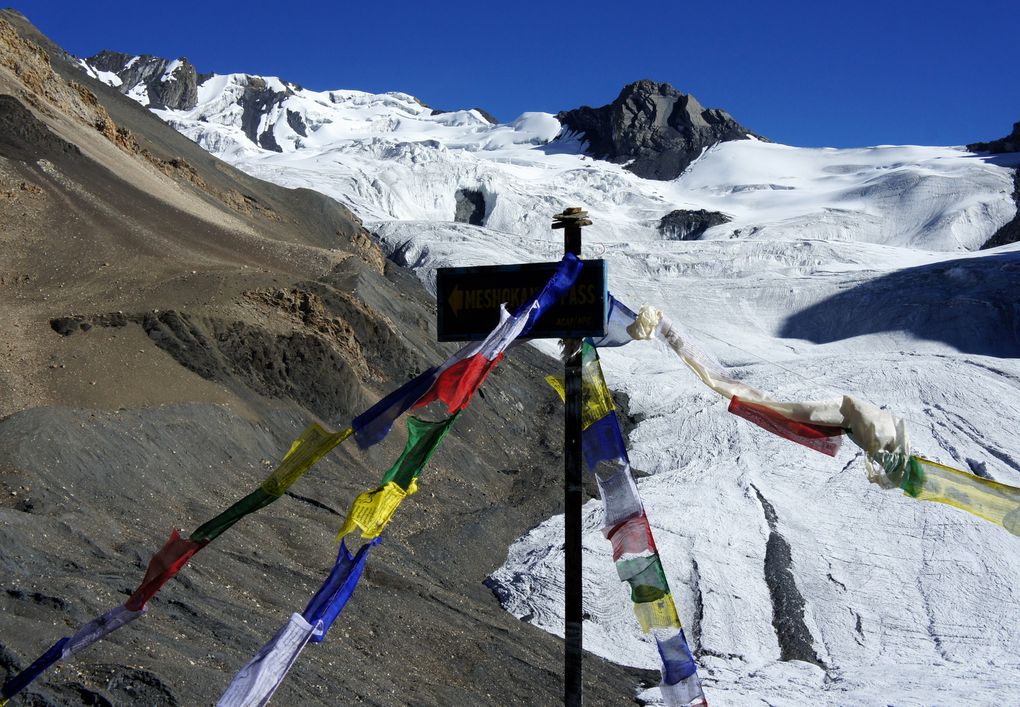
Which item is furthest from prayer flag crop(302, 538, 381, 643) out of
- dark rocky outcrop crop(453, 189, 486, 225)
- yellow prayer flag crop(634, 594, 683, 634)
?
dark rocky outcrop crop(453, 189, 486, 225)

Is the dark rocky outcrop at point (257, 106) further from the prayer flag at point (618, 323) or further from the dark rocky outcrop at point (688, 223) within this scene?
the prayer flag at point (618, 323)

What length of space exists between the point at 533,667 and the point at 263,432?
21.7 ft

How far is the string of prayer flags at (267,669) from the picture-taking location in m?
4.34

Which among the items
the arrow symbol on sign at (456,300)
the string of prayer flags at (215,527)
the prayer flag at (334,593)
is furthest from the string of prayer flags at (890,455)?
the string of prayer flags at (215,527)

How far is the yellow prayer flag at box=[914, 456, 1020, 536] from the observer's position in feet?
15.9

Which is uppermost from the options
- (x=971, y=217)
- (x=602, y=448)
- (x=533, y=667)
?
(x=971, y=217)

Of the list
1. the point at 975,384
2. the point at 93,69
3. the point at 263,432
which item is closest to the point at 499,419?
→ the point at 263,432

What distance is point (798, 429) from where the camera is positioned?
5.09m

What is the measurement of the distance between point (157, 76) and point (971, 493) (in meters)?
93.2

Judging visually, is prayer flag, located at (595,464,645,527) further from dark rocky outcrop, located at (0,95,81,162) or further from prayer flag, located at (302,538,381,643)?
dark rocky outcrop, located at (0,95,81,162)

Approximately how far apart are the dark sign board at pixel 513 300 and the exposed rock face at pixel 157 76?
87791 mm

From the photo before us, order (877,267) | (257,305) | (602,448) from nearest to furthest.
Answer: (602,448) → (257,305) → (877,267)

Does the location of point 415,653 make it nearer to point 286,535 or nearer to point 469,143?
point 286,535

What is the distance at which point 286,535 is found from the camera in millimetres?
13250
